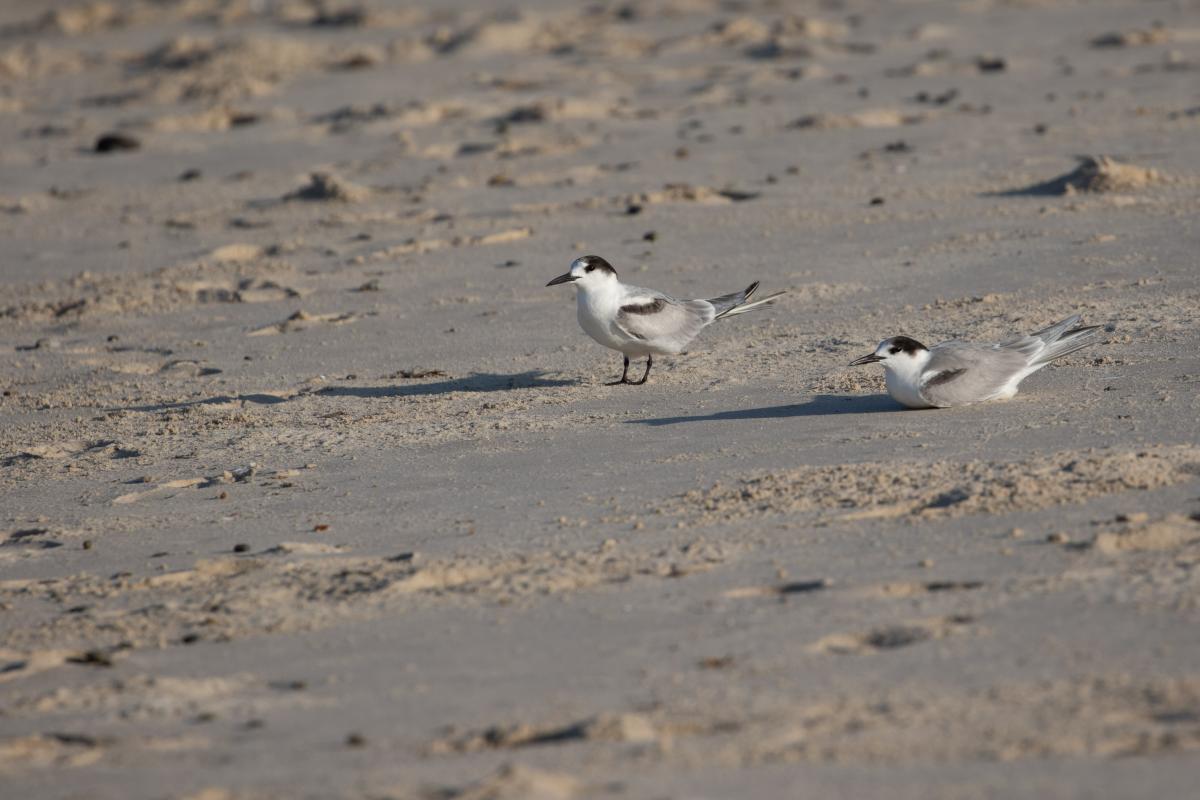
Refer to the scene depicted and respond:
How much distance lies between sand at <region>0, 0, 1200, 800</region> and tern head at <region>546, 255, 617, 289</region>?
442 millimetres

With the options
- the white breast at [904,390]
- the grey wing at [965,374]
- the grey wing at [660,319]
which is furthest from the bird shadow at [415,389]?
the grey wing at [965,374]

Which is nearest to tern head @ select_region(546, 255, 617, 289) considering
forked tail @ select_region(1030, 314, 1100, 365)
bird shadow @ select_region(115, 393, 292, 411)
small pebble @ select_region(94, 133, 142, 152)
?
bird shadow @ select_region(115, 393, 292, 411)

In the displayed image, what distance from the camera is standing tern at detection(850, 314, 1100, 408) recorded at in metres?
5.86

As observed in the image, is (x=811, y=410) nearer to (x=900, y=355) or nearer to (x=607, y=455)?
(x=900, y=355)

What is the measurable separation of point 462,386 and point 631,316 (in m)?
0.81

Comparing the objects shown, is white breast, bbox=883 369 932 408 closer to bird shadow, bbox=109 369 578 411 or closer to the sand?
the sand

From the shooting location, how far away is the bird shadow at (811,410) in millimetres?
6098

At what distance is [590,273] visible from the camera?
695 centimetres

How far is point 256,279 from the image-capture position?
9.01 m

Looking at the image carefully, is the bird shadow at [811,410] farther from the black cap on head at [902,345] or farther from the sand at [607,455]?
the black cap on head at [902,345]

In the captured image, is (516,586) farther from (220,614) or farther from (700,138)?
(700,138)

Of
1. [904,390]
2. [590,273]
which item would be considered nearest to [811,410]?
[904,390]

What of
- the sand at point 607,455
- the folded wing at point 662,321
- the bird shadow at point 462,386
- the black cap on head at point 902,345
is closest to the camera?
the sand at point 607,455

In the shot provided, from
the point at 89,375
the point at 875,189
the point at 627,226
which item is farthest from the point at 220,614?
the point at 875,189
